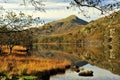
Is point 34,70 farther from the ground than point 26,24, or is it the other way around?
point 26,24

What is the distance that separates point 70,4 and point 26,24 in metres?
33.5

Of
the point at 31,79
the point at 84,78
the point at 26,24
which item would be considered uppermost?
the point at 26,24

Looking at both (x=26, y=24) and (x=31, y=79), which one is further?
(x=26, y=24)

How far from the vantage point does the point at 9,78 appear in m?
27.8

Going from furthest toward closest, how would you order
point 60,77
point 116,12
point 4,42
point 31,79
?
point 4,42 → point 60,77 → point 31,79 → point 116,12

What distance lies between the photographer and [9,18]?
56.4 m

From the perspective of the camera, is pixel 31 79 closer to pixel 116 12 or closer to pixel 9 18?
pixel 116 12

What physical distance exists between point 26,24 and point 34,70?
13073 millimetres

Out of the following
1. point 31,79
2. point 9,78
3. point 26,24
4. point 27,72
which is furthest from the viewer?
point 26,24

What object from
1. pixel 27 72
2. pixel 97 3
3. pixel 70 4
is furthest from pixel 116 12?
pixel 27 72

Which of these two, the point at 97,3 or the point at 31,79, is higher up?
the point at 97,3

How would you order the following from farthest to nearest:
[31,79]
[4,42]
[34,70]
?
[4,42] → [34,70] → [31,79]

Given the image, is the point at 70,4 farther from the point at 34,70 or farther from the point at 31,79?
the point at 34,70

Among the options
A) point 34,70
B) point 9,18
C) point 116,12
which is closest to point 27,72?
point 34,70
